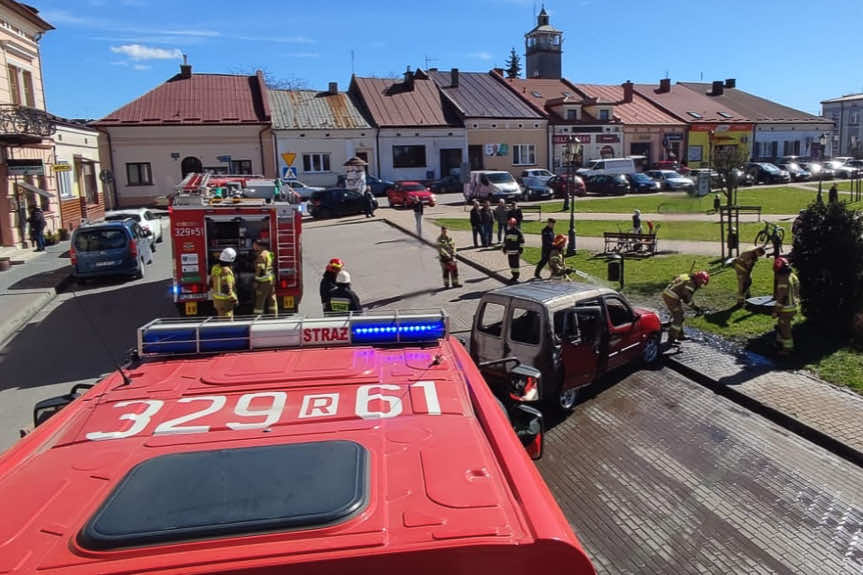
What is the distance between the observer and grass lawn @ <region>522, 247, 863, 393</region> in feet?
32.4

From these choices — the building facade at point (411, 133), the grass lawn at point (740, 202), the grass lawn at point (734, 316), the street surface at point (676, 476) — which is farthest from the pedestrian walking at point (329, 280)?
the building facade at point (411, 133)

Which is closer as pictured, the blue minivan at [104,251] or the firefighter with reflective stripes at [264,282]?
the firefighter with reflective stripes at [264,282]

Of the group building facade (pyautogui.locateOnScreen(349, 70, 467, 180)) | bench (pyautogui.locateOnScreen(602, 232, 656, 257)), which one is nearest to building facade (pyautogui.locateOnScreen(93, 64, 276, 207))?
building facade (pyautogui.locateOnScreen(349, 70, 467, 180))

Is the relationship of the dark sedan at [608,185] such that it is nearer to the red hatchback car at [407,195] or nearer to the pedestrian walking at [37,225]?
the red hatchback car at [407,195]

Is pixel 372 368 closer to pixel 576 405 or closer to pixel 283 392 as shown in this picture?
pixel 283 392

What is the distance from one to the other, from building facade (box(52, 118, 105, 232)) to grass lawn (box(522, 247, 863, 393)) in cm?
2306

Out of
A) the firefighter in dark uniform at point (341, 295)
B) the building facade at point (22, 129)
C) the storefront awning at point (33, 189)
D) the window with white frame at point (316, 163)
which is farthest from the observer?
the window with white frame at point (316, 163)

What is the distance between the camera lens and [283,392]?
3527 millimetres

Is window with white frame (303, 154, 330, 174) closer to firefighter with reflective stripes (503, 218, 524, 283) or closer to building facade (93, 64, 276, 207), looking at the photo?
building facade (93, 64, 276, 207)

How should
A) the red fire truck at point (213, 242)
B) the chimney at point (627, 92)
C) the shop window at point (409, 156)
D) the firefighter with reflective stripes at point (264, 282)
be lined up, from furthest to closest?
the chimney at point (627, 92)
the shop window at point (409, 156)
the red fire truck at point (213, 242)
the firefighter with reflective stripes at point (264, 282)

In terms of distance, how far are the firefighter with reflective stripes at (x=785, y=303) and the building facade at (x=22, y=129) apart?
23309 millimetres

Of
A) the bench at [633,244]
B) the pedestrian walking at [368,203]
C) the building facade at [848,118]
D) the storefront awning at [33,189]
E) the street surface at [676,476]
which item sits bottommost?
the street surface at [676,476]

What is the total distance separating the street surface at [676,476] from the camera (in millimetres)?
5684

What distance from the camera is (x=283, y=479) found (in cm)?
248
